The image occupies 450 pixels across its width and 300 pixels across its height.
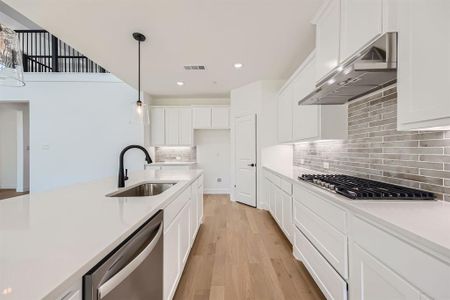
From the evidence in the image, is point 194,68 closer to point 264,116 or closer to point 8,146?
point 264,116

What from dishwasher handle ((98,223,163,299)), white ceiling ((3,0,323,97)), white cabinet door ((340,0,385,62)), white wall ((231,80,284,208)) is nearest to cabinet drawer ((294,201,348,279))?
dishwasher handle ((98,223,163,299))

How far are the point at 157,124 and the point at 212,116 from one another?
1.47 m

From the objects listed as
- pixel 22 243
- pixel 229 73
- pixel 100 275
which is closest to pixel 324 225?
pixel 100 275

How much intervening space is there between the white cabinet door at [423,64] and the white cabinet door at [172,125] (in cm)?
502

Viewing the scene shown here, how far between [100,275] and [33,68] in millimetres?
7715

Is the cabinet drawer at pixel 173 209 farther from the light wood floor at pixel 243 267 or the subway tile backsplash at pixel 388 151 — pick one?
the subway tile backsplash at pixel 388 151

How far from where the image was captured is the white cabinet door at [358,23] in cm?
143

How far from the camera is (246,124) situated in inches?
193

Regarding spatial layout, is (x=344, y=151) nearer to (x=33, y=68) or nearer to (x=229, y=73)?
(x=229, y=73)

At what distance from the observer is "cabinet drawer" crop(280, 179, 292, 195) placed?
8.73ft

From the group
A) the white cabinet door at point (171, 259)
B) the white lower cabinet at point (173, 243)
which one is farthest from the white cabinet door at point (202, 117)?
the white cabinet door at point (171, 259)

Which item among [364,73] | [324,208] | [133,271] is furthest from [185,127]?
[133,271]

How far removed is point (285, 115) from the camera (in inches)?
150

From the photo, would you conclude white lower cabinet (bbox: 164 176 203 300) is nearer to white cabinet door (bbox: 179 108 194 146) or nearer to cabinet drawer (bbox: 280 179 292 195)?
cabinet drawer (bbox: 280 179 292 195)
